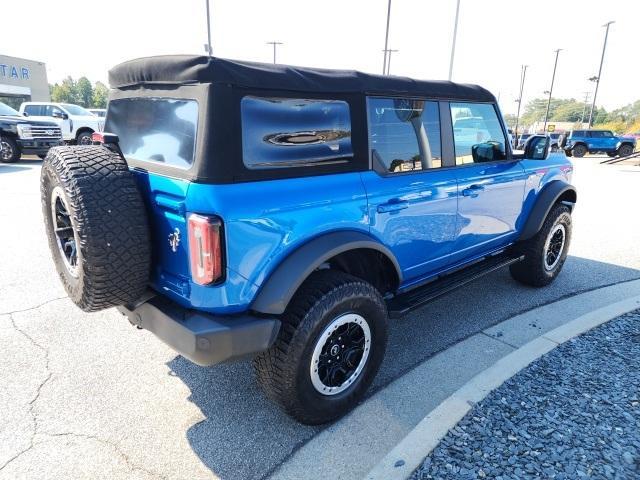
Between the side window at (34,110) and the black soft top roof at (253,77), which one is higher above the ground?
the black soft top roof at (253,77)

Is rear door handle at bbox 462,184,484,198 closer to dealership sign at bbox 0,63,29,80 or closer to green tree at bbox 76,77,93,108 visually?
dealership sign at bbox 0,63,29,80

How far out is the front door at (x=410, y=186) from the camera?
2.81 metres

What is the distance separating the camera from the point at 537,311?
4086mm

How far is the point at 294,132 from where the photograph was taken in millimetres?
2414

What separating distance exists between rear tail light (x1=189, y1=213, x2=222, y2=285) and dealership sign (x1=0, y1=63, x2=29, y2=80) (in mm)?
52416

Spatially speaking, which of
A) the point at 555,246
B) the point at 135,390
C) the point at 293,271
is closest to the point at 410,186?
the point at 293,271

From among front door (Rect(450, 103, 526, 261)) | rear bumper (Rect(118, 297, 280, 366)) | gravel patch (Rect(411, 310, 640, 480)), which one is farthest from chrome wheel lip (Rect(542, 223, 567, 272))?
rear bumper (Rect(118, 297, 280, 366))

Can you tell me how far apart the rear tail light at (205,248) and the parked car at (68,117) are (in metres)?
15.9

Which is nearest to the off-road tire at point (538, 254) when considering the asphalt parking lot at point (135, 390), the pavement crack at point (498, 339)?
the asphalt parking lot at point (135, 390)

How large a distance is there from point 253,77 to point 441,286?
2.17 metres

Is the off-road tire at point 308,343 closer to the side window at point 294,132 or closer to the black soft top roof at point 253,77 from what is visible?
the side window at point 294,132

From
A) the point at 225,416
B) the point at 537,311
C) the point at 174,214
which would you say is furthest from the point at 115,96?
the point at 537,311

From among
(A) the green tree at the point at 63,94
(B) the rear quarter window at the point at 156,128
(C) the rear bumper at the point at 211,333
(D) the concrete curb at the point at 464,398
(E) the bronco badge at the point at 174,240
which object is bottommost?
(D) the concrete curb at the point at 464,398

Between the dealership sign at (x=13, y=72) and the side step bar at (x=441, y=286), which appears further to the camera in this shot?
the dealership sign at (x=13, y=72)
